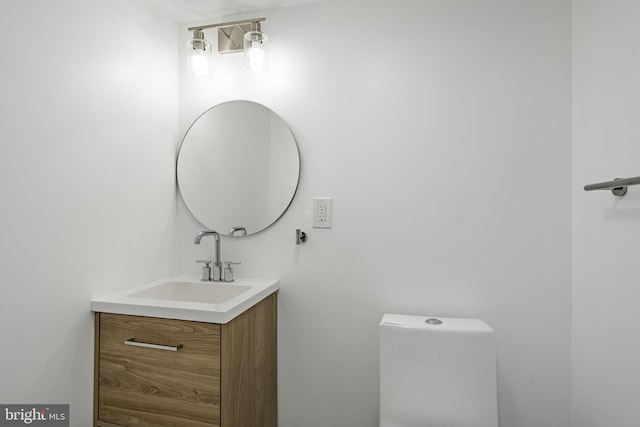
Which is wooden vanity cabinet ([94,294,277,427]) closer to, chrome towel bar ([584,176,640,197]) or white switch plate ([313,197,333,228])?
white switch plate ([313,197,333,228])

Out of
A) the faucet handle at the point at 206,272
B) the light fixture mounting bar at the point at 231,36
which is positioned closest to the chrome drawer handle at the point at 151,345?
the faucet handle at the point at 206,272

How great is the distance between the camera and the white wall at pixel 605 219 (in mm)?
1036

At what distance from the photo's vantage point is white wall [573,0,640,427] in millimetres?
1036

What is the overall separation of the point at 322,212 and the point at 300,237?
16 cm

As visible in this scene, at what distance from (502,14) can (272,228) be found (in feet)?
4.42

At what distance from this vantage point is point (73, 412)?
121cm

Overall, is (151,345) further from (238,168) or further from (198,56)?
(198,56)

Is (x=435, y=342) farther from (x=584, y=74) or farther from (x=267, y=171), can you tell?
(x=584, y=74)

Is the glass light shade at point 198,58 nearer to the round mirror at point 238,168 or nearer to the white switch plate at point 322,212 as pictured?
the round mirror at point 238,168

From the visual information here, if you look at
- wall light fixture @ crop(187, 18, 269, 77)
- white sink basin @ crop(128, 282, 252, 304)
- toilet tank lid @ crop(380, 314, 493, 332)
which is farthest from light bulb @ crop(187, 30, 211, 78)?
toilet tank lid @ crop(380, 314, 493, 332)

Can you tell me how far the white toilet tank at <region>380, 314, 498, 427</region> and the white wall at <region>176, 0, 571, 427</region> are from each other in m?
0.20

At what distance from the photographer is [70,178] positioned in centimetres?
120

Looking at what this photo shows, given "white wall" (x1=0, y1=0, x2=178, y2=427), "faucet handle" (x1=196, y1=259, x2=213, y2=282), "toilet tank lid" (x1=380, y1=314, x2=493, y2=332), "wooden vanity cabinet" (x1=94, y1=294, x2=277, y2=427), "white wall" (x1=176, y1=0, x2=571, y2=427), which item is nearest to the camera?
"white wall" (x1=0, y1=0, x2=178, y2=427)

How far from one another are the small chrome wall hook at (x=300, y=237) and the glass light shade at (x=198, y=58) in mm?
866
